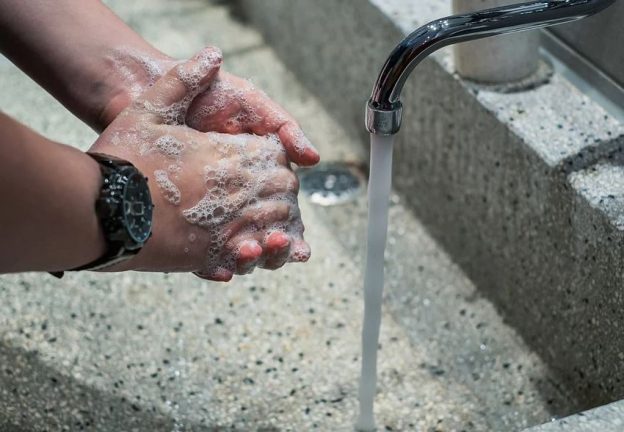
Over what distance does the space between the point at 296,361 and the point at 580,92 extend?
16.8 inches

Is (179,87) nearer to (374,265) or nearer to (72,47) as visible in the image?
(72,47)

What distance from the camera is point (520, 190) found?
97cm

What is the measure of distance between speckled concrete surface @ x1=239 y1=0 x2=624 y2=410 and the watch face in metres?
0.41

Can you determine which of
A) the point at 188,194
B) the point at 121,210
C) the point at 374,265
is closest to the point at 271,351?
the point at 374,265

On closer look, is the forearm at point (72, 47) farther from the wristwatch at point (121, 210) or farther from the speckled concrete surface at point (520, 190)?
the speckled concrete surface at point (520, 190)

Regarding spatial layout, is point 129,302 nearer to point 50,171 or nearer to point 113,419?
point 113,419

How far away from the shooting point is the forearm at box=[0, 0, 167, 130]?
826mm

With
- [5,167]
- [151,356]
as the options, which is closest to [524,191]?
[151,356]

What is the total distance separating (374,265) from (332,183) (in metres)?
0.42

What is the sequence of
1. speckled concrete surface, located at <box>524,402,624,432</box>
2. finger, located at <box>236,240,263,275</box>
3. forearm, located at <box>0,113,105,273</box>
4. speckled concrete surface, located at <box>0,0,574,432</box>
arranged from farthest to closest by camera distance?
speckled concrete surface, located at <box>0,0,574,432</box>, finger, located at <box>236,240,263,275</box>, speckled concrete surface, located at <box>524,402,624,432</box>, forearm, located at <box>0,113,105,273</box>

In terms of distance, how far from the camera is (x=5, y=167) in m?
0.57

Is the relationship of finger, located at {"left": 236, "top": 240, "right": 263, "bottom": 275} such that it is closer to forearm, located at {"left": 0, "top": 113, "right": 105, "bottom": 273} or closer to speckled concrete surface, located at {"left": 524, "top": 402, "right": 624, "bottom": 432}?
forearm, located at {"left": 0, "top": 113, "right": 105, "bottom": 273}

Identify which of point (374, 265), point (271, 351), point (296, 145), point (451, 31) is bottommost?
point (271, 351)

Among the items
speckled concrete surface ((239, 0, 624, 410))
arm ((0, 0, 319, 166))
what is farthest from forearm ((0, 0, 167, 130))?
speckled concrete surface ((239, 0, 624, 410))
